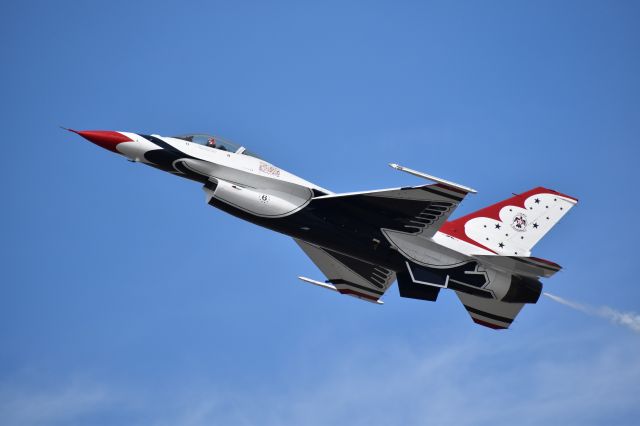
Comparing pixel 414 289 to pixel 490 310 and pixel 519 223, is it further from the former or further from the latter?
pixel 519 223

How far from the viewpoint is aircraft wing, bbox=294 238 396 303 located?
95.9ft

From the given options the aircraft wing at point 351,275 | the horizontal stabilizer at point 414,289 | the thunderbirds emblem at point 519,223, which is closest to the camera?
the horizontal stabilizer at point 414,289

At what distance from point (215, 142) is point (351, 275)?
6513mm

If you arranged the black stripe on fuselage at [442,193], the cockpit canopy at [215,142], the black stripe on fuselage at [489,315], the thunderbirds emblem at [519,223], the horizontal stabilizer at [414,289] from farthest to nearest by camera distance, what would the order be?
the black stripe on fuselage at [489,315] < the thunderbirds emblem at [519,223] < the horizontal stabilizer at [414,289] < the cockpit canopy at [215,142] < the black stripe on fuselage at [442,193]

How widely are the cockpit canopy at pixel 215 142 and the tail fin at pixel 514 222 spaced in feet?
19.7

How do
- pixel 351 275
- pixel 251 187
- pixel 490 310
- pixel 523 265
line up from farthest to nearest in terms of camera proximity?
pixel 351 275
pixel 490 310
pixel 523 265
pixel 251 187

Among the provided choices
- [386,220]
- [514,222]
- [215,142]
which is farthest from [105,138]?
[514,222]

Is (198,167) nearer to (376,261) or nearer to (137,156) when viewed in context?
(137,156)

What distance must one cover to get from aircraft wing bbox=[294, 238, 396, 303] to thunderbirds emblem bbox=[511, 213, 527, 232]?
423cm

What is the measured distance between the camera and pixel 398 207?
25.0 metres

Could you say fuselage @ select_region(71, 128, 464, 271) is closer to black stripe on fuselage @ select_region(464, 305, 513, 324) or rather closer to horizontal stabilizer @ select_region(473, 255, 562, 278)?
horizontal stabilizer @ select_region(473, 255, 562, 278)

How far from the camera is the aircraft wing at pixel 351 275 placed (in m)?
29.2

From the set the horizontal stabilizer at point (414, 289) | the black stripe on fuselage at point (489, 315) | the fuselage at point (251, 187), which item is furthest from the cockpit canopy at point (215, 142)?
the black stripe on fuselage at point (489, 315)

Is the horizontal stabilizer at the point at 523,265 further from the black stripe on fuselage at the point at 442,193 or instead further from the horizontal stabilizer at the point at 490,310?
the black stripe on fuselage at the point at 442,193
